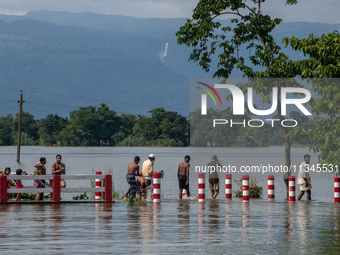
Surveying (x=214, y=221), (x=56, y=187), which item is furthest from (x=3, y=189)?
(x=214, y=221)

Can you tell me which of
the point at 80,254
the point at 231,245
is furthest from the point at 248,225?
the point at 80,254

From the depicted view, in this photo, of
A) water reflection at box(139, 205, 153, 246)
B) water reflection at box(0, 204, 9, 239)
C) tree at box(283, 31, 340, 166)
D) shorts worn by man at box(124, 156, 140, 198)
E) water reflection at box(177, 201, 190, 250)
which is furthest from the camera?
tree at box(283, 31, 340, 166)

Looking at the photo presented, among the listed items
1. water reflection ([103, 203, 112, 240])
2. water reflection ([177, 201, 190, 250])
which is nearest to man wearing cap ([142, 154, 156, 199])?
water reflection ([177, 201, 190, 250])

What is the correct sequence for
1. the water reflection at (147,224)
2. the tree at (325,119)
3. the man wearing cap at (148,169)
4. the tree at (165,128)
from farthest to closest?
the tree at (165,128), the tree at (325,119), the man wearing cap at (148,169), the water reflection at (147,224)

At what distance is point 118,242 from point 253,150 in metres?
18.5

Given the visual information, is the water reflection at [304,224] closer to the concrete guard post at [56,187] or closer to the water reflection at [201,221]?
the water reflection at [201,221]

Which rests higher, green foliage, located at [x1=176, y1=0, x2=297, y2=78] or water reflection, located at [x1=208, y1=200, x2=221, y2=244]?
green foliage, located at [x1=176, y1=0, x2=297, y2=78]

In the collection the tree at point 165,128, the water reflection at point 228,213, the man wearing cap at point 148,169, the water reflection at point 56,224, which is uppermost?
the tree at point 165,128

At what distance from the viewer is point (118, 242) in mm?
11469

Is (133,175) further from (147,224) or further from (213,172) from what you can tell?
(147,224)

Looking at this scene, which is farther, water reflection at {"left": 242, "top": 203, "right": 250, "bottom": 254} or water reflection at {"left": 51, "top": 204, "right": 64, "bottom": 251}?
water reflection at {"left": 51, "top": 204, "right": 64, "bottom": 251}

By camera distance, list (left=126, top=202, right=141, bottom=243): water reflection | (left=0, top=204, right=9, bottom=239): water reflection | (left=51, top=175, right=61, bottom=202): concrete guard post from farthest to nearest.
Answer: (left=51, top=175, right=61, bottom=202): concrete guard post, (left=0, top=204, right=9, bottom=239): water reflection, (left=126, top=202, right=141, bottom=243): water reflection

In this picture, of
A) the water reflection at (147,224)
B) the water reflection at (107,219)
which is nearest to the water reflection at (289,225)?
the water reflection at (147,224)

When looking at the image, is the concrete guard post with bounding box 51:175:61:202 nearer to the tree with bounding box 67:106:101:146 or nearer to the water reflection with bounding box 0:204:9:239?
the water reflection with bounding box 0:204:9:239
